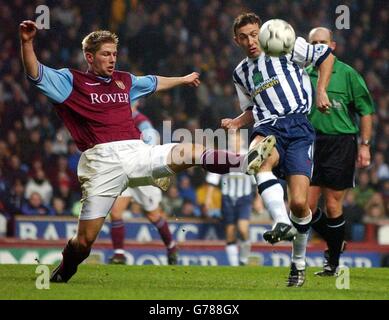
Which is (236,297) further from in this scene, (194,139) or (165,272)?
(194,139)

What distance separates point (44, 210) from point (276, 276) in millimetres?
5836

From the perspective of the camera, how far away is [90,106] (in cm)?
807

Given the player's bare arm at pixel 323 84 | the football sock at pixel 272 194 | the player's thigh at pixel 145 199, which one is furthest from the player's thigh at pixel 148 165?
the player's thigh at pixel 145 199

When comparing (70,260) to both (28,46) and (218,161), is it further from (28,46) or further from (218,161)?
(28,46)

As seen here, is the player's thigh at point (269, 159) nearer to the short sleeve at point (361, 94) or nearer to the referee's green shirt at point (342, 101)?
the referee's green shirt at point (342, 101)

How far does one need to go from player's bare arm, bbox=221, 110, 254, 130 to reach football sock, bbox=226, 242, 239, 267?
211 inches

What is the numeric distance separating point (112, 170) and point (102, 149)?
0.61 feet

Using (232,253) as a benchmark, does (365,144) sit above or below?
above

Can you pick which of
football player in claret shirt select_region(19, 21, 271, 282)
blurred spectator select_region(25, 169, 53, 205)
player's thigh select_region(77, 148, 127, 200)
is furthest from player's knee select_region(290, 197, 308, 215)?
blurred spectator select_region(25, 169, 53, 205)

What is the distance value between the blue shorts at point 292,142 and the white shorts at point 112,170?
80 cm

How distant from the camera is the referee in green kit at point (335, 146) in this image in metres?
9.34

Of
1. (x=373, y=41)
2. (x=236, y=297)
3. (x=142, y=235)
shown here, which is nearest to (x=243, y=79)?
(x=236, y=297)

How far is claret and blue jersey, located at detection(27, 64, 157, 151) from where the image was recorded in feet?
26.2

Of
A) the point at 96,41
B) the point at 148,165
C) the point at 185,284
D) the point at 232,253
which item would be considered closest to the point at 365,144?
the point at 185,284
